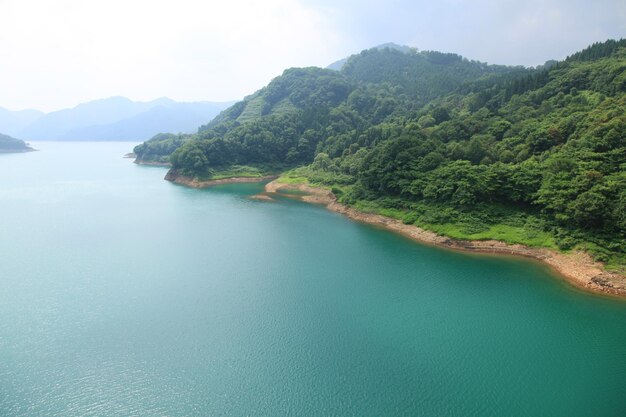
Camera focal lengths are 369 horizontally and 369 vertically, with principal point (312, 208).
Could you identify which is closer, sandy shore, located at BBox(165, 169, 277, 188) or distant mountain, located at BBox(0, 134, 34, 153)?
sandy shore, located at BBox(165, 169, 277, 188)

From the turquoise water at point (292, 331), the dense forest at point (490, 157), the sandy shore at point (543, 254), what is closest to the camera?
the turquoise water at point (292, 331)

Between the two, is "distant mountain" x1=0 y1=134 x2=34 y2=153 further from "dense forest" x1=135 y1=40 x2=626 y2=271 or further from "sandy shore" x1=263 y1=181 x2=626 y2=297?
"sandy shore" x1=263 y1=181 x2=626 y2=297

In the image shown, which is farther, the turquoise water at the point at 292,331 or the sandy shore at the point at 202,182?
the sandy shore at the point at 202,182

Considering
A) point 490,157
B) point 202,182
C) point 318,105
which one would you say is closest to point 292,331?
point 490,157

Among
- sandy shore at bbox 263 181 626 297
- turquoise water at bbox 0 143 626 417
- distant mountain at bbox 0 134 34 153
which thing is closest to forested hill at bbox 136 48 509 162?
sandy shore at bbox 263 181 626 297

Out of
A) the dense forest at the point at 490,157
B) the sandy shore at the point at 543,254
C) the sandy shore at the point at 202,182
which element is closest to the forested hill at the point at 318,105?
the dense forest at the point at 490,157

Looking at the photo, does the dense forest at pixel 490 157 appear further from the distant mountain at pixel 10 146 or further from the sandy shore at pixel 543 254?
the distant mountain at pixel 10 146

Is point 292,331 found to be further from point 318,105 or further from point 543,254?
point 318,105
